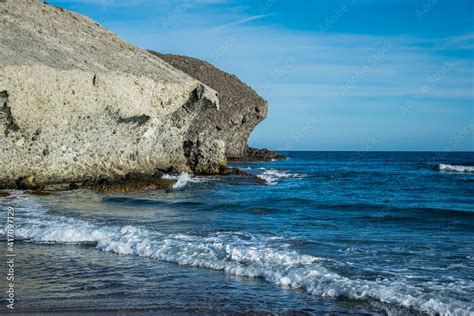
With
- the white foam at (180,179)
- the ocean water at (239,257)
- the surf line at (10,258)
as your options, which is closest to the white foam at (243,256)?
the ocean water at (239,257)

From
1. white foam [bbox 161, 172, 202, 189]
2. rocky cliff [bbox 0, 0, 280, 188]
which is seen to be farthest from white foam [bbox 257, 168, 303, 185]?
white foam [bbox 161, 172, 202, 189]

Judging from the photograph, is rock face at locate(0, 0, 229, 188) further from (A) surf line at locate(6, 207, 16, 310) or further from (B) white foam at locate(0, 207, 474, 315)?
(B) white foam at locate(0, 207, 474, 315)

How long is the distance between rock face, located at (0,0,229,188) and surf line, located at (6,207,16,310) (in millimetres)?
6885

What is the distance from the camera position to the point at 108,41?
30.1 meters

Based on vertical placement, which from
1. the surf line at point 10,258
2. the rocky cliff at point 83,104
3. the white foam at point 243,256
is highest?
the rocky cliff at point 83,104

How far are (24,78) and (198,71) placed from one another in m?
37.9

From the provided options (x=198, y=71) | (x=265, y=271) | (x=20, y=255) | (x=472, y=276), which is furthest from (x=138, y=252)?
(x=198, y=71)

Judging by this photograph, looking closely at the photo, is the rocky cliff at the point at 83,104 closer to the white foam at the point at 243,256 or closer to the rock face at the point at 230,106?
the white foam at the point at 243,256

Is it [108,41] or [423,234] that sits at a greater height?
[108,41]

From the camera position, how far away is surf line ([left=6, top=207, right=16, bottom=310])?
22.7 feet

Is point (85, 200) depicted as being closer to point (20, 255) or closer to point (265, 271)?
point (20, 255)

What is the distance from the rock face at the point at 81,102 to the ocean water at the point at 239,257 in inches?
149

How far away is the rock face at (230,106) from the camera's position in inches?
2073

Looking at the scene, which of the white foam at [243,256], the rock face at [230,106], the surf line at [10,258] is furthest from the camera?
the rock face at [230,106]
